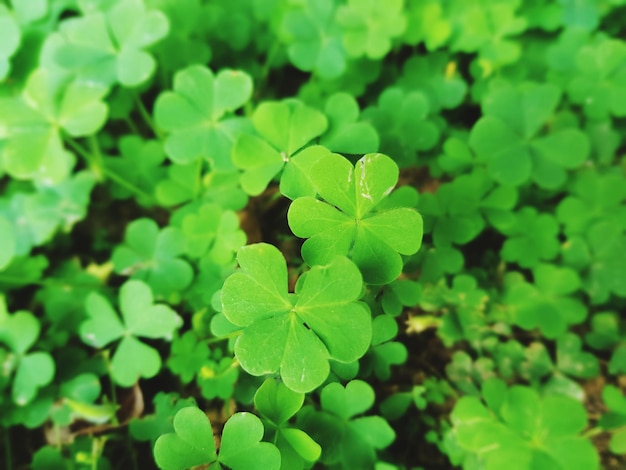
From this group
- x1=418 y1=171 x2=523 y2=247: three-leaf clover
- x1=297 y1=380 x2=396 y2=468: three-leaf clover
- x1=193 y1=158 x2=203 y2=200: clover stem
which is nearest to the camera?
x1=297 y1=380 x2=396 y2=468: three-leaf clover

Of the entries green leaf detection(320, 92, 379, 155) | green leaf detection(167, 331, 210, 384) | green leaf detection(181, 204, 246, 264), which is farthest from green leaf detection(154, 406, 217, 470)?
green leaf detection(320, 92, 379, 155)

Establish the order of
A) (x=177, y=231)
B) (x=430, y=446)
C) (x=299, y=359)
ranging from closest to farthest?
(x=299, y=359) → (x=430, y=446) → (x=177, y=231)

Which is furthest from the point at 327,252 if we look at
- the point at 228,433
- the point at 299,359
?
the point at 228,433

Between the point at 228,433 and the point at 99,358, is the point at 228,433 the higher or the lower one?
the higher one

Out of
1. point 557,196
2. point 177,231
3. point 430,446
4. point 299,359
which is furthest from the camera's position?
point 557,196

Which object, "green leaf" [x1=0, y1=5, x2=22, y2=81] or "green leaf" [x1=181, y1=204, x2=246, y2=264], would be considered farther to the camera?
"green leaf" [x1=0, y1=5, x2=22, y2=81]

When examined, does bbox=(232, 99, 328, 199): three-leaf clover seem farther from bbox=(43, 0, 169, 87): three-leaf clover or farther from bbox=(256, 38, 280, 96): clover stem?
bbox=(256, 38, 280, 96): clover stem

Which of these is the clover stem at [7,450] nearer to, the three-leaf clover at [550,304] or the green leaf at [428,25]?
the three-leaf clover at [550,304]

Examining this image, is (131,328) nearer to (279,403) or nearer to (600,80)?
(279,403)

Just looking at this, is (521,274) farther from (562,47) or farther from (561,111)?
(562,47)
